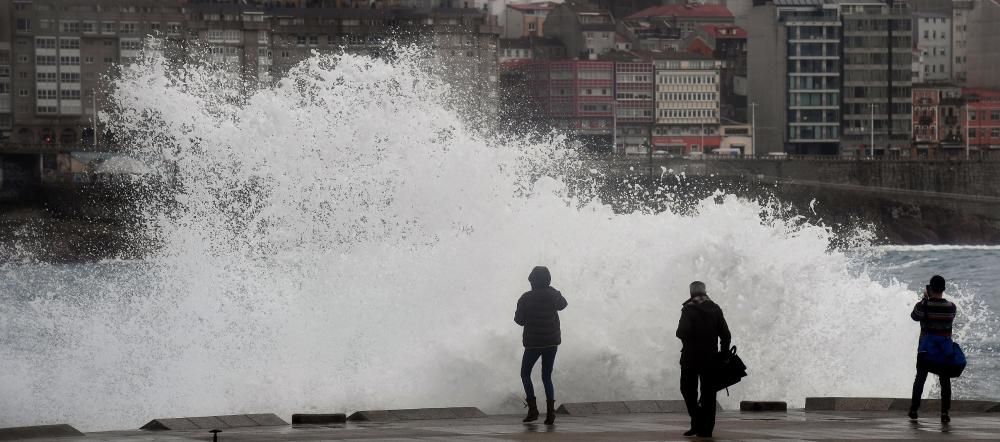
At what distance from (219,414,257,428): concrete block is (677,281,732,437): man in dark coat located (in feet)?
14.5

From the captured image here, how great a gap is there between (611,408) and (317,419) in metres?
3.26

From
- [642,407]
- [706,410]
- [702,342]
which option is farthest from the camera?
[642,407]

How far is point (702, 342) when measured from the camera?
15.7m

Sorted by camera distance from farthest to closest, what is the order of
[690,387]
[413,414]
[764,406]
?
[764,406] < [413,414] < [690,387]

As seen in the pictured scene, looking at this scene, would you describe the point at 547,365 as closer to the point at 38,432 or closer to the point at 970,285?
the point at 38,432

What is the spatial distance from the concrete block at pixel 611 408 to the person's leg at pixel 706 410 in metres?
2.50

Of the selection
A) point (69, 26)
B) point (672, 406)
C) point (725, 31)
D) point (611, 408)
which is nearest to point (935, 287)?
point (672, 406)

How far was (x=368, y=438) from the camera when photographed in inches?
603

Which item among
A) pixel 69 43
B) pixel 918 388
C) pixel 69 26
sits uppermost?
pixel 69 26

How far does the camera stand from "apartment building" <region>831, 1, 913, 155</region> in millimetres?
153875

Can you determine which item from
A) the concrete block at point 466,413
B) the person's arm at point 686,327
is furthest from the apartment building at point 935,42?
the person's arm at point 686,327

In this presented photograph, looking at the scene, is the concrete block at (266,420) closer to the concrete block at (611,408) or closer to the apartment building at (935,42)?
the concrete block at (611,408)

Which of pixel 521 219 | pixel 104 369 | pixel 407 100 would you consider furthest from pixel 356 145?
pixel 104 369

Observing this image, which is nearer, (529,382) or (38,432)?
(38,432)
